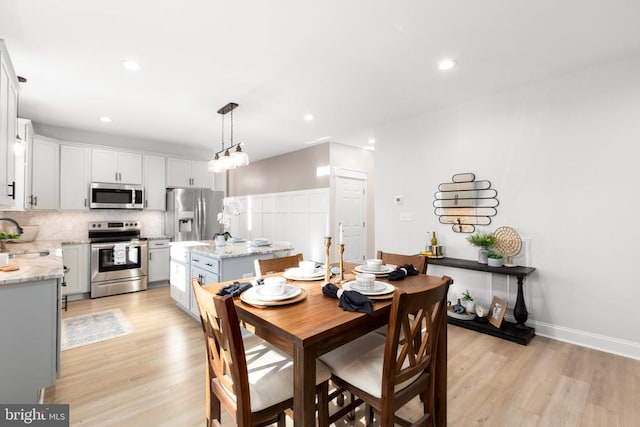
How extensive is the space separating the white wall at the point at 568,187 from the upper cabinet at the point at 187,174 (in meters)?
4.47

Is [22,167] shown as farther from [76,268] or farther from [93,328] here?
[93,328]

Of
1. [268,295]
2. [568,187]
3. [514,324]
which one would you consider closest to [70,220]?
[268,295]

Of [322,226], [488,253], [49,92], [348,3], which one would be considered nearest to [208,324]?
[348,3]

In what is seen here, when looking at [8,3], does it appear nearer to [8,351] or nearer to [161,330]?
Result: [8,351]

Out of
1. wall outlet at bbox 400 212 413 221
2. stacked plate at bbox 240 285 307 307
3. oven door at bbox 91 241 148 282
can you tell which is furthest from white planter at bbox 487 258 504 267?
oven door at bbox 91 241 148 282

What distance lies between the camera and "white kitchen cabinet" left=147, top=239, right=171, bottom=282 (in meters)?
4.91

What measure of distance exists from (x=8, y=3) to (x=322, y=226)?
4.53 meters

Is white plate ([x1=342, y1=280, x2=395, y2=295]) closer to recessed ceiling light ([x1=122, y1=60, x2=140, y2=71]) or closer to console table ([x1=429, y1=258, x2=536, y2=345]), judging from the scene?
console table ([x1=429, y1=258, x2=536, y2=345])

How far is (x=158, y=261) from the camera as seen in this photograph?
4.99m

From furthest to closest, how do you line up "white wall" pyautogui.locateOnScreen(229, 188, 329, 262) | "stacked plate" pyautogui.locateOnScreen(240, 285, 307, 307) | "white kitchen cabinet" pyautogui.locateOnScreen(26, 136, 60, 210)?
"white wall" pyautogui.locateOnScreen(229, 188, 329, 262)
"white kitchen cabinet" pyautogui.locateOnScreen(26, 136, 60, 210)
"stacked plate" pyautogui.locateOnScreen(240, 285, 307, 307)

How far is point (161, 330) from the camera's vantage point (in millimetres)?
3191

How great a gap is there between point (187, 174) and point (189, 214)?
85 centimetres

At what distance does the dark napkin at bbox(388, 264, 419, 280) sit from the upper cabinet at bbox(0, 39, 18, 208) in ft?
9.26

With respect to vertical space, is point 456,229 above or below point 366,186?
below
